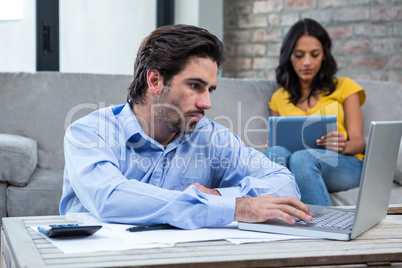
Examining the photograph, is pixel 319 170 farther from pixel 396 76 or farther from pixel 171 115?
pixel 396 76

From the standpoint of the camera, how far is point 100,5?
3713 millimetres

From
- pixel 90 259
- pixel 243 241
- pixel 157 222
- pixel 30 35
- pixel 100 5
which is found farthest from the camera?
pixel 100 5

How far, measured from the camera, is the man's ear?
1411mm


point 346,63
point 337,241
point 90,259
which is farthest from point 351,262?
point 346,63

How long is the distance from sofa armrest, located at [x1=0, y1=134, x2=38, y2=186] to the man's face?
1.00 meters

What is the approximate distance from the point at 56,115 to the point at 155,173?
129 centimetres

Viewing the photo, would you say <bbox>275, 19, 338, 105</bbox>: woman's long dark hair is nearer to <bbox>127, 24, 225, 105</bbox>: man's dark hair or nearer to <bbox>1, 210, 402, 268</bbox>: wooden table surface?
<bbox>127, 24, 225, 105</bbox>: man's dark hair

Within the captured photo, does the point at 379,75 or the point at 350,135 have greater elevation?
the point at 379,75

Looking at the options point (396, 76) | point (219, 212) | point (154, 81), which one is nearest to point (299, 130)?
point (154, 81)

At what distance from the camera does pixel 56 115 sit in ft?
8.17

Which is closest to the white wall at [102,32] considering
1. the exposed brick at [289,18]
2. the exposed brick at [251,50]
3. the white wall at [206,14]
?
the white wall at [206,14]

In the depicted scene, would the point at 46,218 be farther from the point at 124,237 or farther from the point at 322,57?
the point at 322,57

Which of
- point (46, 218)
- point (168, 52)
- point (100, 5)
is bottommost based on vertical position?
A: point (46, 218)

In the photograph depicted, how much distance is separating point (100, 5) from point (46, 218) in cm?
283
